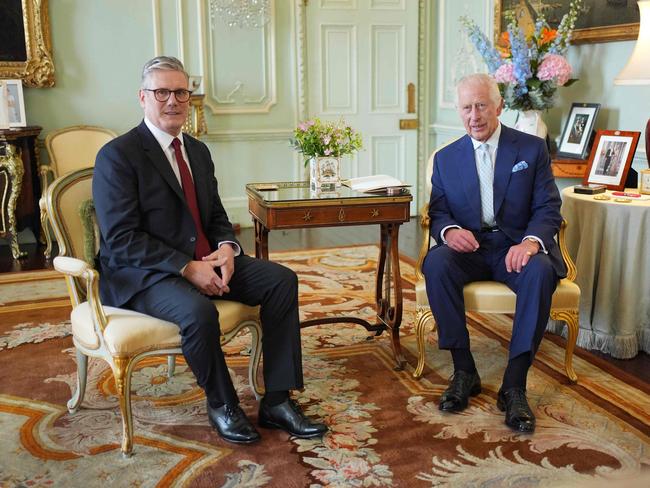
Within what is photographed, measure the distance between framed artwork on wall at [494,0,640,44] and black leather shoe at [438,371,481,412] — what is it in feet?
7.79

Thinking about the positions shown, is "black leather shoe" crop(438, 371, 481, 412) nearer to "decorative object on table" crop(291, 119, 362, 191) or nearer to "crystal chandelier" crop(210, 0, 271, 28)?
"decorative object on table" crop(291, 119, 362, 191)

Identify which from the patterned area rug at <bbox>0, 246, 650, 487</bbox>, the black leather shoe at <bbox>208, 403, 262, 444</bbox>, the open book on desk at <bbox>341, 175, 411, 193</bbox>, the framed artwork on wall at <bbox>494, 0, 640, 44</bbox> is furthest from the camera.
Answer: the framed artwork on wall at <bbox>494, 0, 640, 44</bbox>

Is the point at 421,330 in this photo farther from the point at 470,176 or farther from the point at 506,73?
the point at 506,73

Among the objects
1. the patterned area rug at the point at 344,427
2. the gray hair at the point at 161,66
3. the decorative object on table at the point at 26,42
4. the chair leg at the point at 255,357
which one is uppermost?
the decorative object on table at the point at 26,42

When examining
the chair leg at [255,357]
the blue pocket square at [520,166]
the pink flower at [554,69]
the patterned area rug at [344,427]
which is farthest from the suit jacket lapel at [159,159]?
the pink flower at [554,69]

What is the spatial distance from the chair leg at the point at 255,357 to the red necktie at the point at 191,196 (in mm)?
348

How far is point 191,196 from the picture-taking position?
9.05 ft

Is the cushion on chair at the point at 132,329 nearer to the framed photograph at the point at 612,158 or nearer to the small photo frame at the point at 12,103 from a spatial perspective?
the framed photograph at the point at 612,158

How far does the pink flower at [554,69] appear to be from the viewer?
4180 millimetres

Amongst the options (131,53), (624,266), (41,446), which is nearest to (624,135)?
(624,266)

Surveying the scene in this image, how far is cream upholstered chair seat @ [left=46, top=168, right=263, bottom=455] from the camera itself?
2414mm

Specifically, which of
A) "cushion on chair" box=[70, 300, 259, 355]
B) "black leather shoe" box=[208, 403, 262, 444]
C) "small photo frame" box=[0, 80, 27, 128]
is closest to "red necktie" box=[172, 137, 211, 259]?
"cushion on chair" box=[70, 300, 259, 355]

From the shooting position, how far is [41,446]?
2535mm

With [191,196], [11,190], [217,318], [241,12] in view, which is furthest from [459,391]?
[241,12]
